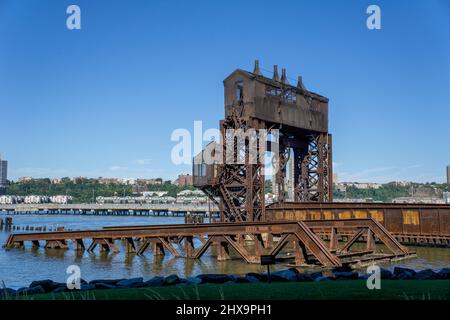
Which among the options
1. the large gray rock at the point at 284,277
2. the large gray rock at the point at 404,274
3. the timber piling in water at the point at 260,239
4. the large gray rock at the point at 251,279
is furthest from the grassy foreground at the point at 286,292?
the timber piling in water at the point at 260,239

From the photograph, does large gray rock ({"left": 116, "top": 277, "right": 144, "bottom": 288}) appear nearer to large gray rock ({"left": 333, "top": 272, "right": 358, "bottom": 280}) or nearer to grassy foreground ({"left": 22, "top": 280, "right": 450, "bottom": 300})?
grassy foreground ({"left": 22, "top": 280, "right": 450, "bottom": 300})

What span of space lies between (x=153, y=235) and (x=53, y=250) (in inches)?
415

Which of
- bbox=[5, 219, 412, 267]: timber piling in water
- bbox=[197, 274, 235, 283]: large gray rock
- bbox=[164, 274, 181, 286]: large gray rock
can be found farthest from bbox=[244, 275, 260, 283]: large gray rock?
bbox=[5, 219, 412, 267]: timber piling in water

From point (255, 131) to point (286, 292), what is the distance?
27.6m

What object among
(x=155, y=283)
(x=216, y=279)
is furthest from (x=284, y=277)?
(x=155, y=283)

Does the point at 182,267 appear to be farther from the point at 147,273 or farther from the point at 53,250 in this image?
the point at 53,250

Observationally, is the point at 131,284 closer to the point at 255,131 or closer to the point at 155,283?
the point at 155,283

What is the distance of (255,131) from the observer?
40438 mm

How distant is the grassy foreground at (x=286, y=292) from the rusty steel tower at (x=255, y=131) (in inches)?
972

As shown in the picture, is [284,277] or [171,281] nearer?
[171,281]

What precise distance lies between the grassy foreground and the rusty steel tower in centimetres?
2469

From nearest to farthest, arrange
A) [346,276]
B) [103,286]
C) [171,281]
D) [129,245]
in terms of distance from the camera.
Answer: [103,286], [171,281], [346,276], [129,245]
